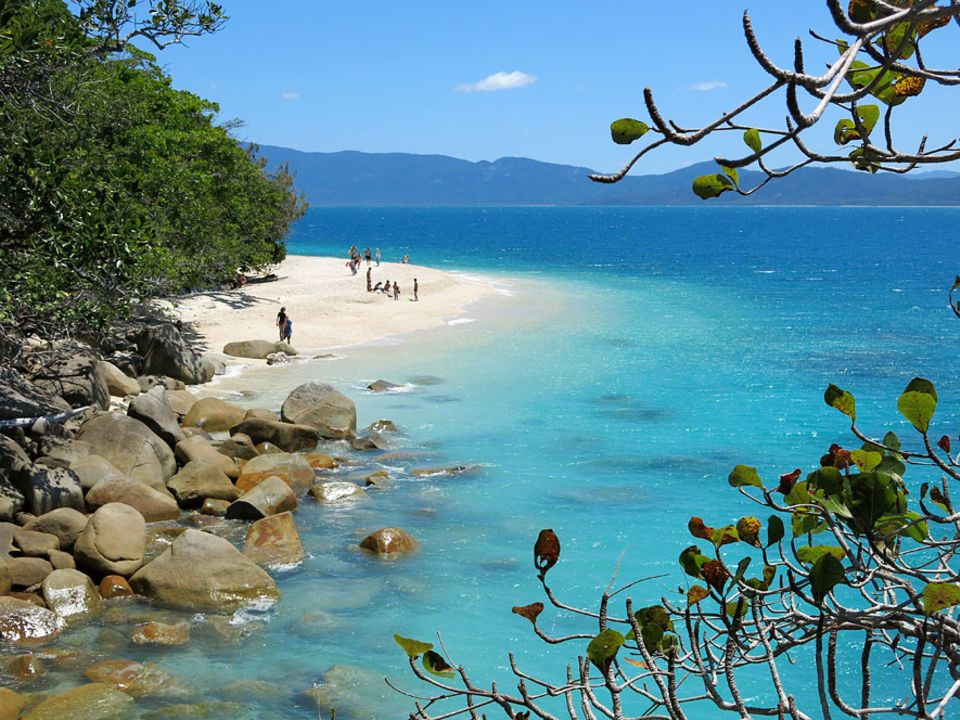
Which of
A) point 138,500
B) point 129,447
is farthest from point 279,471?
point 138,500

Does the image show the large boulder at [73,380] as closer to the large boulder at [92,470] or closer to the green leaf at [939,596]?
the large boulder at [92,470]

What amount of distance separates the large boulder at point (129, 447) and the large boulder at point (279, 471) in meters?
1.36

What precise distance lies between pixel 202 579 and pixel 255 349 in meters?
18.5

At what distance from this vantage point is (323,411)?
71.7 feet

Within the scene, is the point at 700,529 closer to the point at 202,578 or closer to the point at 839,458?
the point at 839,458

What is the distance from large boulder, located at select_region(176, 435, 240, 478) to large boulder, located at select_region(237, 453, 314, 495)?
22 cm

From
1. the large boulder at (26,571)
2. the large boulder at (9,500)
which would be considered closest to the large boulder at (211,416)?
the large boulder at (9,500)

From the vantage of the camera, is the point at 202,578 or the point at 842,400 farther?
the point at 202,578

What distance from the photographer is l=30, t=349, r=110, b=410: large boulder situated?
706 inches

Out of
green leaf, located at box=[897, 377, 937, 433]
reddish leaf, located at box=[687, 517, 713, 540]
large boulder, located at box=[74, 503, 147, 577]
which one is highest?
green leaf, located at box=[897, 377, 937, 433]

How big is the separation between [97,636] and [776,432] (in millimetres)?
17313

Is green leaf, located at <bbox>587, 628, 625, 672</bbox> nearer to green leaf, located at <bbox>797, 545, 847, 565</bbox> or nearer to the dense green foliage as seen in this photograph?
green leaf, located at <bbox>797, 545, 847, 565</bbox>

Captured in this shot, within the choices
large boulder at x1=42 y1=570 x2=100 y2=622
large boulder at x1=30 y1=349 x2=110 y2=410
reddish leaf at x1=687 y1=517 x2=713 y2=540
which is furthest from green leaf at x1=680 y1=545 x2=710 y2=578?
large boulder at x1=30 y1=349 x2=110 y2=410

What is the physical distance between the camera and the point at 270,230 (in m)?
51.9
